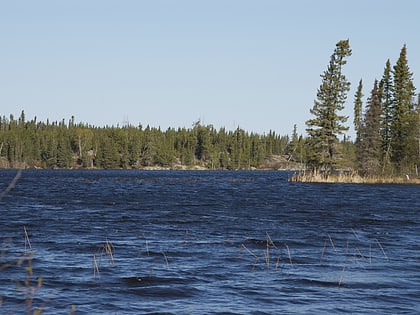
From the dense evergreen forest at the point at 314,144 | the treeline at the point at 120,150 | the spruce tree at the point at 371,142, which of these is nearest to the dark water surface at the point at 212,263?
the dense evergreen forest at the point at 314,144

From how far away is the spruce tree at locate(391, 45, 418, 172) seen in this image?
60812mm

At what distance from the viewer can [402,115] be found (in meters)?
62.5

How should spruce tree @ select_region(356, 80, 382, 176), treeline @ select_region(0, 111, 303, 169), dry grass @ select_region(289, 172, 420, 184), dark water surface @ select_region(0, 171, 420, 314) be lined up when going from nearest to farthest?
dark water surface @ select_region(0, 171, 420, 314), dry grass @ select_region(289, 172, 420, 184), spruce tree @ select_region(356, 80, 382, 176), treeline @ select_region(0, 111, 303, 169)

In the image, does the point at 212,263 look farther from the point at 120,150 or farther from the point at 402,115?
the point at 120,150

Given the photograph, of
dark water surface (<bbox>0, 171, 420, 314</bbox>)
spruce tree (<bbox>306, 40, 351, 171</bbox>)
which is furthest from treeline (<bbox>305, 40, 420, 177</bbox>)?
dark water surface (<bbox>0, 171, 420, 314</bbox>)

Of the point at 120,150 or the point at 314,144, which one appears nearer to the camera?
the point at 314,144

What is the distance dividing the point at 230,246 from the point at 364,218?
454 inches

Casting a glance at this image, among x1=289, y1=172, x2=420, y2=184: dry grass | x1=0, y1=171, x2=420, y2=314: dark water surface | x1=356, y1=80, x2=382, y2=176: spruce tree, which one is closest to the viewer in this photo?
x1=0, y1=171, x2=420, y2=314: dark water surface

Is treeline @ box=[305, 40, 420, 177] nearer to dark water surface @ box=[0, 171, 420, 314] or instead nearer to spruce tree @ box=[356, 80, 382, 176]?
spruce tree @ box=[356, 80, 382, 176]

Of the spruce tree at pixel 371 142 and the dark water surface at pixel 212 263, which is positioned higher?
the spruce tree at pixel 371 142

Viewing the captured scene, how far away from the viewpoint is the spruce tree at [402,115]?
6081cm

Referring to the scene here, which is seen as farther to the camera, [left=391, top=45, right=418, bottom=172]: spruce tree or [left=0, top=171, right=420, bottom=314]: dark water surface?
[left=391, top=45, right=418, bottom=172]: spruce tree

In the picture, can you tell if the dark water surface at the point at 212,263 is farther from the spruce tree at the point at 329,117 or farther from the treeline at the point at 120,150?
the treeline at the point at 120,150

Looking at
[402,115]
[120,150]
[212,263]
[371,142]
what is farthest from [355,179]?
[120,150]
